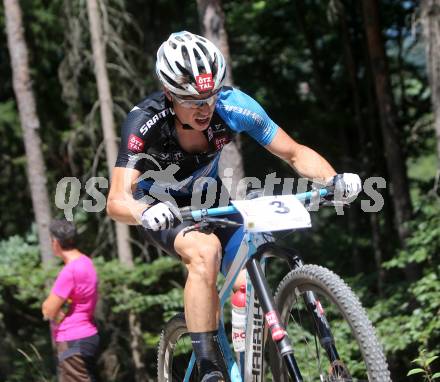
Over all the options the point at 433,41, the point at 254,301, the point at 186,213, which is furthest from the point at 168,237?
the point at 433,41

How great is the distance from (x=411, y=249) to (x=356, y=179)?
A: 215 inches

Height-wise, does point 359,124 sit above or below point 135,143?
below

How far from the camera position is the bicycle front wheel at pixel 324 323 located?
9.62 ft

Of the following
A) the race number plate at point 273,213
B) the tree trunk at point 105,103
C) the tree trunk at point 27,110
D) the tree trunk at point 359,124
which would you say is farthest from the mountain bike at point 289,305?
the tree trunk at point 359,124

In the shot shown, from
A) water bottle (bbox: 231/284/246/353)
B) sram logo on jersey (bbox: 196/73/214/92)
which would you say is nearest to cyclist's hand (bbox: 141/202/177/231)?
sram logo on jersey (bbox: 196/73/214/92)

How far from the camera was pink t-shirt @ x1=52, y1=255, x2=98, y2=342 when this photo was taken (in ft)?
19.5

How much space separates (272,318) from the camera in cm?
324

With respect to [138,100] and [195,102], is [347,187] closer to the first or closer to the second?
[195,102]

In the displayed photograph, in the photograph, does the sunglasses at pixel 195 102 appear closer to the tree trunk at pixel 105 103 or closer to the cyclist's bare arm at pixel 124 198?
the cyclist's bare arm at pixel 124 198

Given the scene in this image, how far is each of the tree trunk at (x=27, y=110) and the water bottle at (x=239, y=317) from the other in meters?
5.97

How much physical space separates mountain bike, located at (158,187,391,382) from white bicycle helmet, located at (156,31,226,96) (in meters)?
0.62

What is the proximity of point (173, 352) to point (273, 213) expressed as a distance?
1548 millimetres

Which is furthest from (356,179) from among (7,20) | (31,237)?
(31,237)

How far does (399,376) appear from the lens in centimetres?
893
